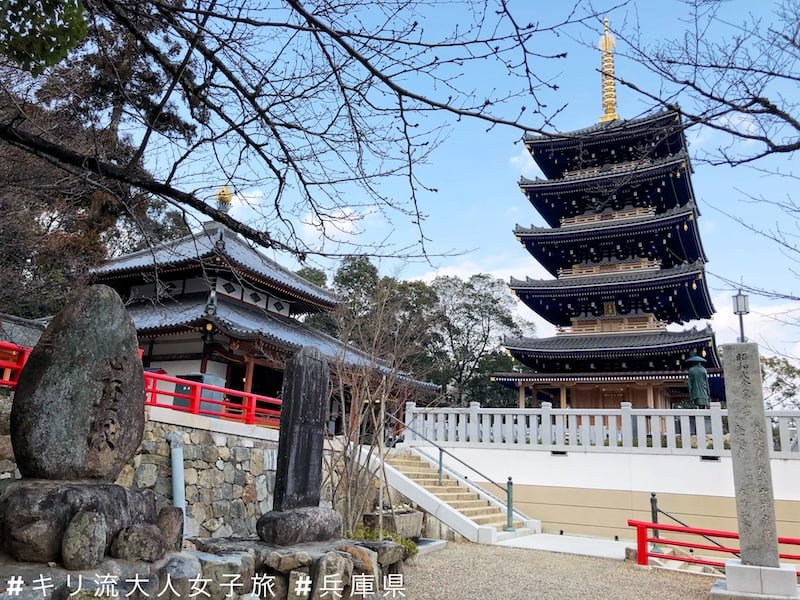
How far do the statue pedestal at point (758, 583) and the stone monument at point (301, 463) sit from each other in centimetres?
410

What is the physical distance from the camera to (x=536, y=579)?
6859 millimetres

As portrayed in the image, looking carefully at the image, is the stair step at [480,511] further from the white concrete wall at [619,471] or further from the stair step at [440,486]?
the white concrete wall at [619,471]

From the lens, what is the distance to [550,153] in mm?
19094

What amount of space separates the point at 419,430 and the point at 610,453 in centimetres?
423

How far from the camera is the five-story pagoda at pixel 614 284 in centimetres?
1650

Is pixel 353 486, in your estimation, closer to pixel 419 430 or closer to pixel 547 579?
pixel 547 579

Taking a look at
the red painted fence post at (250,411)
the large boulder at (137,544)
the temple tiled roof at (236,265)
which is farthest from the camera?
the temple tiled roof at (236,265)

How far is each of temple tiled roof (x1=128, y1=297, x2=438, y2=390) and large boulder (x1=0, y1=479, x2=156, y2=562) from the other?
789 centimetres

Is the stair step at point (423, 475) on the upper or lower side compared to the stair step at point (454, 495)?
upper

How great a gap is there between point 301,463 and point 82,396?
1903 millimetres

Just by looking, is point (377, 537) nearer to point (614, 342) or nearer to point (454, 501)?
point (454, 501)

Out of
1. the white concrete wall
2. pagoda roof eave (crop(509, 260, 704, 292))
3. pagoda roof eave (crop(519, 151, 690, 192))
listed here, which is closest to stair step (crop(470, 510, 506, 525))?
the white concrete wall

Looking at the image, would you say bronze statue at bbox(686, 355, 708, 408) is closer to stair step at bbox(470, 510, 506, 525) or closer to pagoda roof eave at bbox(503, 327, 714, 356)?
pagoda roof eave at bbox(503, 327, 714, 356)

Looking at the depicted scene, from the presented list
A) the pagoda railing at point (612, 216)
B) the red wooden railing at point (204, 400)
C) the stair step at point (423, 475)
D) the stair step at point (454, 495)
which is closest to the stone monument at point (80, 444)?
the red wooden railing at point (204, 400)
